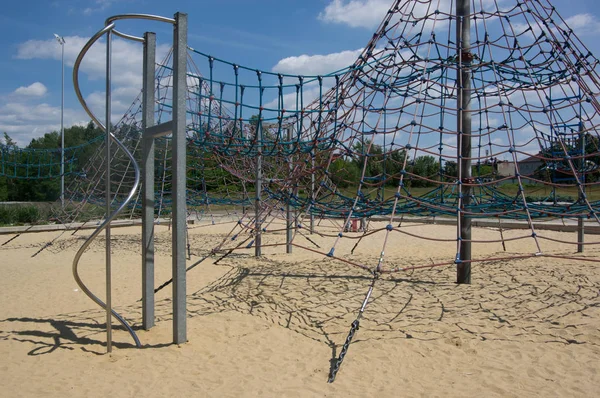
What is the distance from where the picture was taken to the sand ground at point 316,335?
3.64 metres

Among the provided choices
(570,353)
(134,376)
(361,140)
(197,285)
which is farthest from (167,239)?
(570,353)

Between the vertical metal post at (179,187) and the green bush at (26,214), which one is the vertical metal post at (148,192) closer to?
the vertical metal post at (179,187)

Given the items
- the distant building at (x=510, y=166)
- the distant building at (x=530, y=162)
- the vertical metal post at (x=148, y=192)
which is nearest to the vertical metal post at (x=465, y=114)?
the distant building at (x=510, y=166)

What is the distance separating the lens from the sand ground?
3.64 metres

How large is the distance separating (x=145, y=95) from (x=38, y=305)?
3.05 m

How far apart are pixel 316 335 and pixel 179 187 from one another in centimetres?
198

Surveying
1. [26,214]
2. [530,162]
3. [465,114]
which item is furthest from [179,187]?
[26,214]

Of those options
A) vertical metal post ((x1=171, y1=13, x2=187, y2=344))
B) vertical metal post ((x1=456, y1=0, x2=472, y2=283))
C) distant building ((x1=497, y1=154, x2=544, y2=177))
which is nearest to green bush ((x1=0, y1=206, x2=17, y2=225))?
vertical metal post ((x1=171, y1=13, x2=187, y2=344))

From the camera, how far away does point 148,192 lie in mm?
4859

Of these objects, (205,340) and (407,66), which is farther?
(407,66)

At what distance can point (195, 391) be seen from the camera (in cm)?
354

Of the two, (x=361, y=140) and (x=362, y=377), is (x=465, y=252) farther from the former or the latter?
(x=362, y=377)

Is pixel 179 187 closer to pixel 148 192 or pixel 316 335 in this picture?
pixel 148 192

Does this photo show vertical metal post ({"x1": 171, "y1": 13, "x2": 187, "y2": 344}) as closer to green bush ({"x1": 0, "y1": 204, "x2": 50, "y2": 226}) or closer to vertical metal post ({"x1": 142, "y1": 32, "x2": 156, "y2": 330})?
vertical metal post ({"x1": 142, "y1": 32, "x2": 156, "y2": 330})
